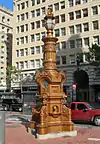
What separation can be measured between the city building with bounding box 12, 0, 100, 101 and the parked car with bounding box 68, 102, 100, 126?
24745mm

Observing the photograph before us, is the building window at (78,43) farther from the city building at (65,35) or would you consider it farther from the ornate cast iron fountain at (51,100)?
the ornate cast iron fountain at (51,100)

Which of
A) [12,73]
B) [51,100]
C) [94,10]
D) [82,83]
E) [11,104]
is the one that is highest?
[94,10]

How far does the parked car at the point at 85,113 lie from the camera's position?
1931 cm

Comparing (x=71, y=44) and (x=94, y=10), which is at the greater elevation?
(x=94, y=10)

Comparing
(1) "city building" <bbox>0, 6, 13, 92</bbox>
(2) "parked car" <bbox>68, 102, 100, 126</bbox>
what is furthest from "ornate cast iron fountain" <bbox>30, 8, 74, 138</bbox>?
(1) "city building" <bbox>0, 6, 13, 92</bbox>

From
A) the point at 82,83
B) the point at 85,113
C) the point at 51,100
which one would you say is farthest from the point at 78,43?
the point at 51,100

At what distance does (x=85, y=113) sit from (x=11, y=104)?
750 inches

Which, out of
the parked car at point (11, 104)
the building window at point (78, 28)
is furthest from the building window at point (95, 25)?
→ the parked car at point (11, 104)

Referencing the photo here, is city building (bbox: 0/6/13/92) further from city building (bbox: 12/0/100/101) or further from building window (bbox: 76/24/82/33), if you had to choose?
building window (bbox: 76/24/82/33)

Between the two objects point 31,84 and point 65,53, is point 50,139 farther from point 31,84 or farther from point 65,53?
point 31,84

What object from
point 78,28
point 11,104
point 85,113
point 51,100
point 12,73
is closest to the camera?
point 51,100

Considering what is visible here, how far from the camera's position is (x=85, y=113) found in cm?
1986

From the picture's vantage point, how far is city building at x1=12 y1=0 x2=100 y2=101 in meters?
48.7

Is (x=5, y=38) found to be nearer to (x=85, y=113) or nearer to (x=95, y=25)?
(x=95, y=25)
